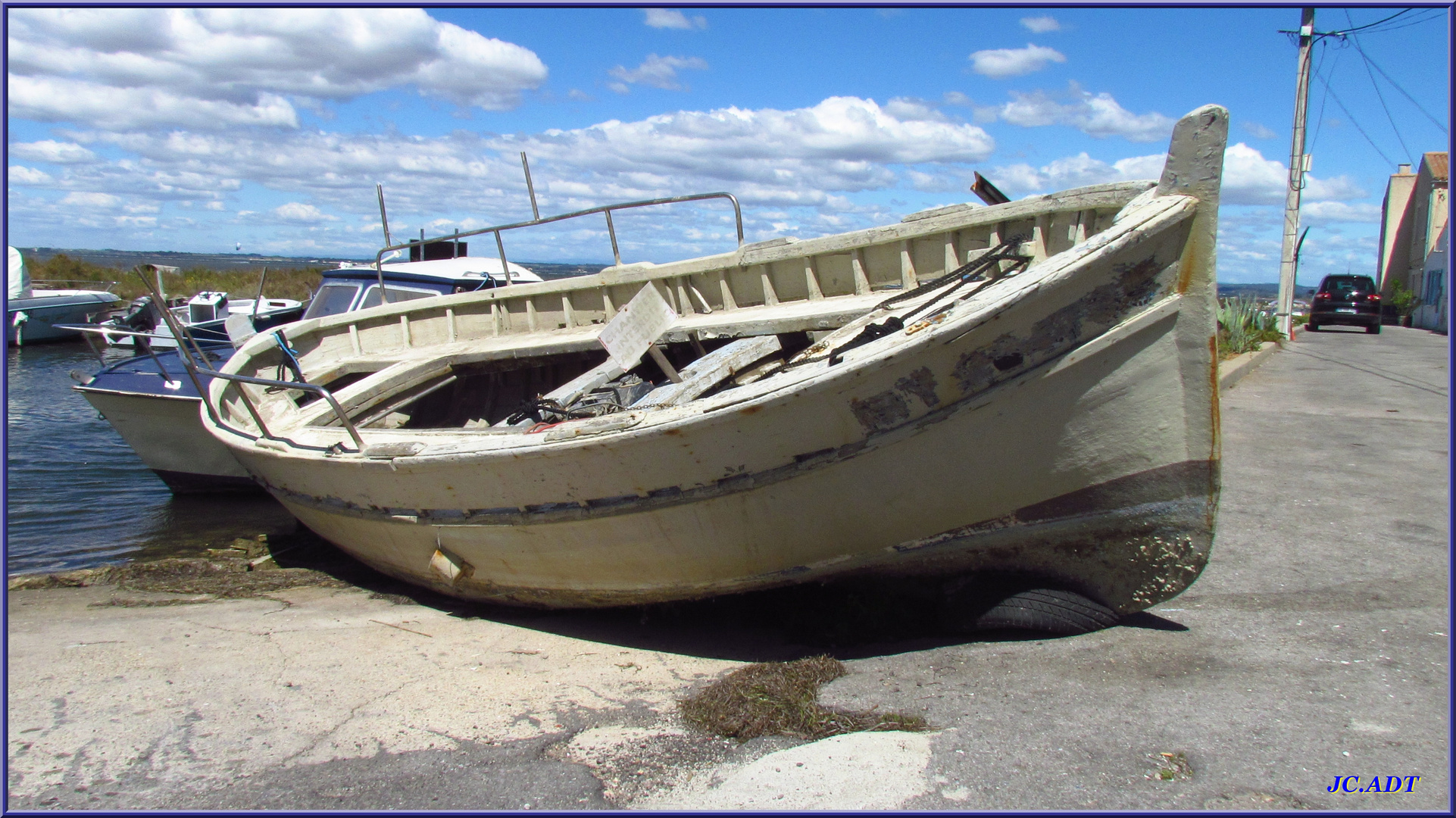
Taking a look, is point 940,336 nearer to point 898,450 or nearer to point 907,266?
point 898,450

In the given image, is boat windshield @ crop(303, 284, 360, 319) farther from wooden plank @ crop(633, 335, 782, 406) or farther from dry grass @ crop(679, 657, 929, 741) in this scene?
dry grass @ crop(679, 657, 929, 741)

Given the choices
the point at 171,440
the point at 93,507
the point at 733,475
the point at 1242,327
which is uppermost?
the point at 733,475

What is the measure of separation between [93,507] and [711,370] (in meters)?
8.82

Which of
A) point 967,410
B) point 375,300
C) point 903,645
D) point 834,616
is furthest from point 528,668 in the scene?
point 375,300

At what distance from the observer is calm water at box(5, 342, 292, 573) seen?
8.34 metres

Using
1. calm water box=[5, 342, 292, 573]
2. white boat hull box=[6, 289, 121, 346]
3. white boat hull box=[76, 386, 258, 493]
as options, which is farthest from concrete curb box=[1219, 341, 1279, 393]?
white boat hull box=[6, 289, 121, 346]

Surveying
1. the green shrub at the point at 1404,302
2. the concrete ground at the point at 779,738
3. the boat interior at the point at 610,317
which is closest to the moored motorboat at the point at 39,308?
the boat interior at the point at 610,317

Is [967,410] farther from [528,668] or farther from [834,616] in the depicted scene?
[528,668]

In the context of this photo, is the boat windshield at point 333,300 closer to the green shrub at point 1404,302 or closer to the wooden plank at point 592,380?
the wooden plank at point 592,380

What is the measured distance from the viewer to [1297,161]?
16094mm

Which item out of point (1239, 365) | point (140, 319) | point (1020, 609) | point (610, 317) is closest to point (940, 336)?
point (1020, 609)

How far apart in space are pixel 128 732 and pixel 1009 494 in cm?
381

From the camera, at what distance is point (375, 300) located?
39.6ft

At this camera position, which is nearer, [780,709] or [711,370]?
[780,709]
